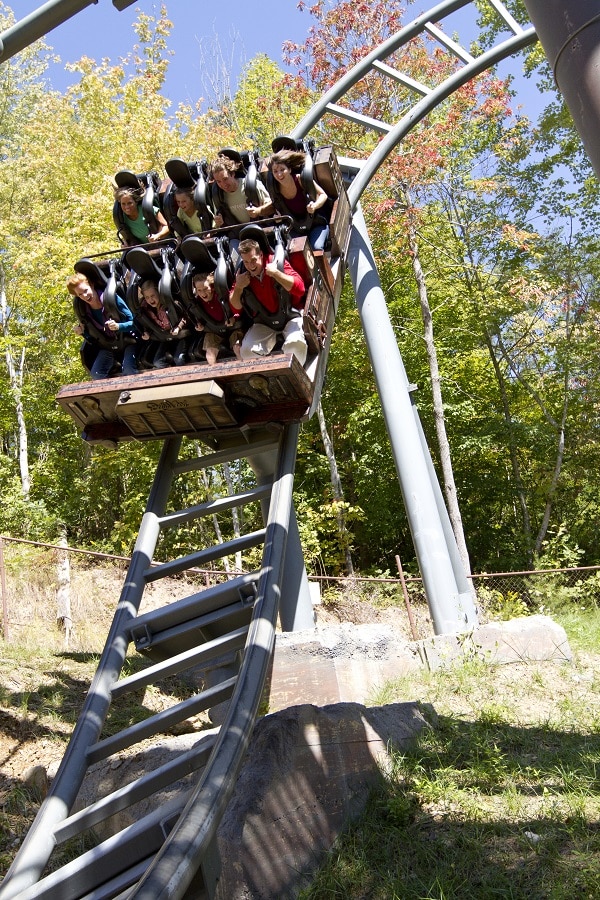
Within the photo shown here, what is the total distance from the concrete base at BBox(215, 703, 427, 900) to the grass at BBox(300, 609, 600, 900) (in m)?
0.10

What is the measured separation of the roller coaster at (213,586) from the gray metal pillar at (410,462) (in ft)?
0.05

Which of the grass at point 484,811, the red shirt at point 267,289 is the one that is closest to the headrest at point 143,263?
the red shirt at point 267,289

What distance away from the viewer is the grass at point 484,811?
11.5 ft

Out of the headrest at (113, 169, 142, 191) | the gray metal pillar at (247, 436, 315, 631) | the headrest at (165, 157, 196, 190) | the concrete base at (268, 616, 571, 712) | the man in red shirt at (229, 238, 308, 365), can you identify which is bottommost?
the concrete base at (268, 616, 571, 712)

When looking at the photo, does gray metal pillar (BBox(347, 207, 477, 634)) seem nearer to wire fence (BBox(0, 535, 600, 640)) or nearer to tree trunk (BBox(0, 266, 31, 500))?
wire fence (BBox(0, 535, 600, 640))

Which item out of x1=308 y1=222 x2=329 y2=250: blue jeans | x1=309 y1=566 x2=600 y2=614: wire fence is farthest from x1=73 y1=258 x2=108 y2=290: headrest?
x1=309 y1=566 x2=600 y2=614: wire fence

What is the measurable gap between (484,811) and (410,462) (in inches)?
155

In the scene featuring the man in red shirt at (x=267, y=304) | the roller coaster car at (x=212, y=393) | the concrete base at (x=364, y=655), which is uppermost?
the man in red shirt at (x=267, y=304)

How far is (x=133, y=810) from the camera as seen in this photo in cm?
414

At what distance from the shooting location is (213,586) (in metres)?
5.13

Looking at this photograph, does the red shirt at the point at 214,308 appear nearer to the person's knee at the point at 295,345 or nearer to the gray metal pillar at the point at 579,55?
the person's knee at the point at 295,345

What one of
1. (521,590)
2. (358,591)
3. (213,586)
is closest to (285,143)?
(213,586)

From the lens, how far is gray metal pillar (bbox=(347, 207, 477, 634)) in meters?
7.39

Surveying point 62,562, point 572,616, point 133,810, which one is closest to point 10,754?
point 133,810
